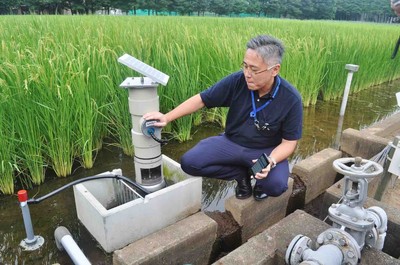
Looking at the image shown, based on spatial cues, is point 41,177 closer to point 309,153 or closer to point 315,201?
point 315,201

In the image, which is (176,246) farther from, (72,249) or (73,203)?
(73,203)

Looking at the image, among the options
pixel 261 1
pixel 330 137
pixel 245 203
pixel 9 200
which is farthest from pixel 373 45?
pixel 261 1

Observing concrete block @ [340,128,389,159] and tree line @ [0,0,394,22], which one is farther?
tree line @ [0,0,394,22]

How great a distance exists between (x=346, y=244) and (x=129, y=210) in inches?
41.2

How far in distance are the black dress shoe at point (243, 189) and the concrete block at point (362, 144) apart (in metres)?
1.35

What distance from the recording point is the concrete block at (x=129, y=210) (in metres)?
1.58

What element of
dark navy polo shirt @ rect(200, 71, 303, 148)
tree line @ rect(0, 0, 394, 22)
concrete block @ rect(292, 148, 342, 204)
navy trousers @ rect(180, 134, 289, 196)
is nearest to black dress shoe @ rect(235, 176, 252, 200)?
navy trousers @ rect(180, 134, 289, 196)

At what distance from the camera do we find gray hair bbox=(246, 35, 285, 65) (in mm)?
1664

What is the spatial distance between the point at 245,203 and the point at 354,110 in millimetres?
3795

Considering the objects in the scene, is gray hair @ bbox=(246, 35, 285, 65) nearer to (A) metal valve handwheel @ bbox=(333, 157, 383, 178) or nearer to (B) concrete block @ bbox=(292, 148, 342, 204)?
(A) metal valve handwheel @ bbox=(333, 157, 383, 178)

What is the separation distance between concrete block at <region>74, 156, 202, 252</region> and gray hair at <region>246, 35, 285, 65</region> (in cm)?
84

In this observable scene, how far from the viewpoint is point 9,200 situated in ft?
6.88

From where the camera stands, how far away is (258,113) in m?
1.92

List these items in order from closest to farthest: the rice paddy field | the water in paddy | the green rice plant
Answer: the water in paddy → the green rice plant → the rice paddy field
